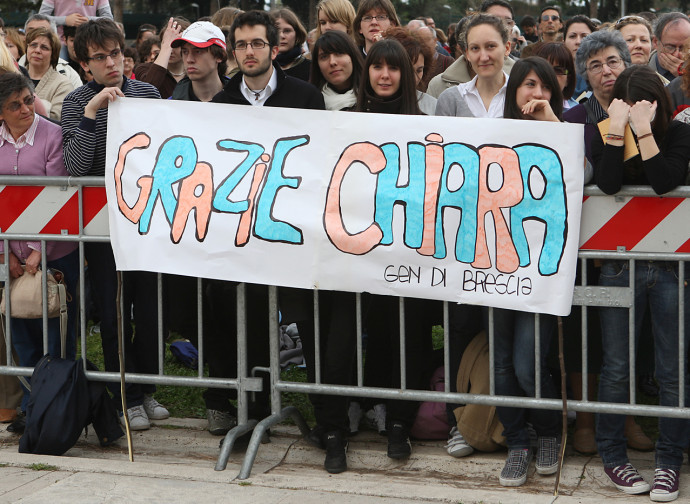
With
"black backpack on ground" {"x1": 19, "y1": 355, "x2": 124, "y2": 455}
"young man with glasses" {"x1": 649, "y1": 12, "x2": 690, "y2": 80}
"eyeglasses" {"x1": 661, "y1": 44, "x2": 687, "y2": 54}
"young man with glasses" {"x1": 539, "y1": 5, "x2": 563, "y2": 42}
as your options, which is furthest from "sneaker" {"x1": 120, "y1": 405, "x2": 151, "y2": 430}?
"young man with glasses" {"x1": 539, "y1": 5, "x2": 563, "y2": 42}

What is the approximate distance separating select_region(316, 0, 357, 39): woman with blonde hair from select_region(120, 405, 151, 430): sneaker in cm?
331

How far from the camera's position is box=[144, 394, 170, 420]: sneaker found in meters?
6.01

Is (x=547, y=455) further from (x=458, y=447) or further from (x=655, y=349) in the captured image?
(x=655, y=349)

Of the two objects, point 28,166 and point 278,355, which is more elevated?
point 28,166

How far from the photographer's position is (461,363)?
525 centimetres

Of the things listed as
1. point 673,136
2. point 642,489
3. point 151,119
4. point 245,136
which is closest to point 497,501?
point 642,489

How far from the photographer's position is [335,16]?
7.50 meters

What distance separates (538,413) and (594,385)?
0.74 m

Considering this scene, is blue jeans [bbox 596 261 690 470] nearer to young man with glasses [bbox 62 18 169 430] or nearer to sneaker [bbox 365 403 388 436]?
sneaker [bbox 365 403 388 436]

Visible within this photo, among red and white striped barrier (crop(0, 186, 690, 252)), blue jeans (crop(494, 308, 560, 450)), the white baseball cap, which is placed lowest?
blue jeans (crop(494, 308, 560, 450))

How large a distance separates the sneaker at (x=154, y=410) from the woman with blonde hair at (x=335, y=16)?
3.20 m

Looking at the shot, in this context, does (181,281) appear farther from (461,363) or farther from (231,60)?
(231,60)

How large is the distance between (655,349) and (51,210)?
3.41 m

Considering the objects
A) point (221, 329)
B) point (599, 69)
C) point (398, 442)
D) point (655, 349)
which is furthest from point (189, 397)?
point (599, 69)
